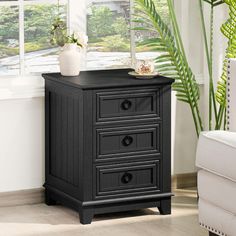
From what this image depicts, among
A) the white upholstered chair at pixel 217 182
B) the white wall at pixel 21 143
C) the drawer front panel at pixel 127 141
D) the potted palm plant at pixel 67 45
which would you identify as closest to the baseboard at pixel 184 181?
the drawer front panel at pixel 127 141

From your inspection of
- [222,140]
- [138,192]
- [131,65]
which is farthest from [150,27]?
[222,140]

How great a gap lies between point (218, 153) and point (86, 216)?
961mm

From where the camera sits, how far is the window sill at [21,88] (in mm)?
5012

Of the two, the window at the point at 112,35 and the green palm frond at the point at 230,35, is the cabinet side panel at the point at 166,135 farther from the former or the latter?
the window at the point at 112,35

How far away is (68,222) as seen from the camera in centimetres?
481

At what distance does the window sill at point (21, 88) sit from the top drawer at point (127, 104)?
537 mm

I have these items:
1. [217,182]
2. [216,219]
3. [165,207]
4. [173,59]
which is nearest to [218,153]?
[217,182]

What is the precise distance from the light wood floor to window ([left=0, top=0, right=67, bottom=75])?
→ 830 millimetres

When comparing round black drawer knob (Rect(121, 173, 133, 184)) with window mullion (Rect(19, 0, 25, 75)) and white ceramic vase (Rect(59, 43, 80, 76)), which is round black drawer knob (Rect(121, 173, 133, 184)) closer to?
white ceramic vase (Rect(59, 43, 80, 76))

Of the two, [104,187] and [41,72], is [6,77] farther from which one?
[104,187]

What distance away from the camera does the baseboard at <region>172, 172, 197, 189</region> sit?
5551 mm

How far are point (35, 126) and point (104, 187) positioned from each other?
0.62 metres

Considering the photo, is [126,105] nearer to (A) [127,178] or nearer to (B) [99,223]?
(A) [127,178]

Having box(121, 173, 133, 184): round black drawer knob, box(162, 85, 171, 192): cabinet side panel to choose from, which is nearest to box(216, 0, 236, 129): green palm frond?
box(162, 85, 171, 192): cabinet side panel
